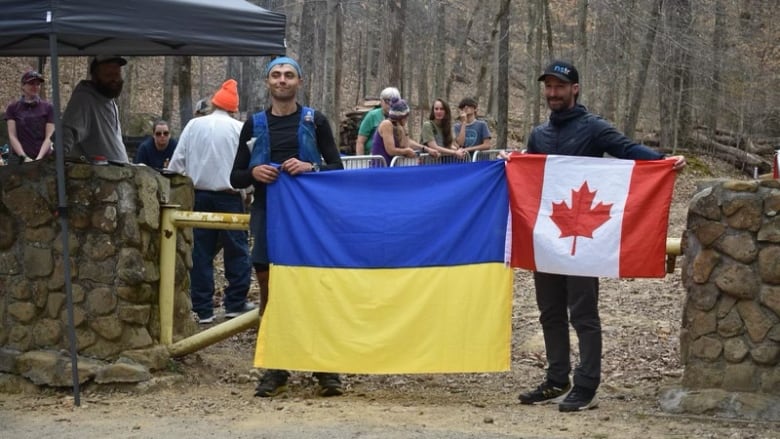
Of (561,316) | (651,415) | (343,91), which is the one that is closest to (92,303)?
(561,316)

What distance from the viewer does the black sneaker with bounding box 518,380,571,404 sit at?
706 centimetres

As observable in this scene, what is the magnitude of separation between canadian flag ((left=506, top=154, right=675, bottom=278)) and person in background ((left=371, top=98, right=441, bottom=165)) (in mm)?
5289

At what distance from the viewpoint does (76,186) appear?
7.78m

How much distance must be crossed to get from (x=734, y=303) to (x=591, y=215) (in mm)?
966

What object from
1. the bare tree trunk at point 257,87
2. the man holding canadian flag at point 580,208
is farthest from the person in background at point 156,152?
the man holding canadian flag at point 580,208

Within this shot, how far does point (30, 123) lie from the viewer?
43.1ft

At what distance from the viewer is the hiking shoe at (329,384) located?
7426 mm

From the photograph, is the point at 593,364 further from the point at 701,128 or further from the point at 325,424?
the point at 701,128

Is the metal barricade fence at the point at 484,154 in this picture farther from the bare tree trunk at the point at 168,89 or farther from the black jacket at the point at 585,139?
the bare tree trunk at the point at 168,89

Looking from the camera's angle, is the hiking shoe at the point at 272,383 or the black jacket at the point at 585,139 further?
the hiking shoe at the point at 272,383

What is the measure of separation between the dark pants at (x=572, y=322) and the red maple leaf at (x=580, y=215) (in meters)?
0.27

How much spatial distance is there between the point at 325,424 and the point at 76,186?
2.65m

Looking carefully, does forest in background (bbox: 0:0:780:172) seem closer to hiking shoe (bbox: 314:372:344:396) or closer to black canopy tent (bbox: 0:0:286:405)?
black canopy tent (bbox: 0:0:286:405)

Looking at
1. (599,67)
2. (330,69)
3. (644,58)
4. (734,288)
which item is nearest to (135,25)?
(734,288)
